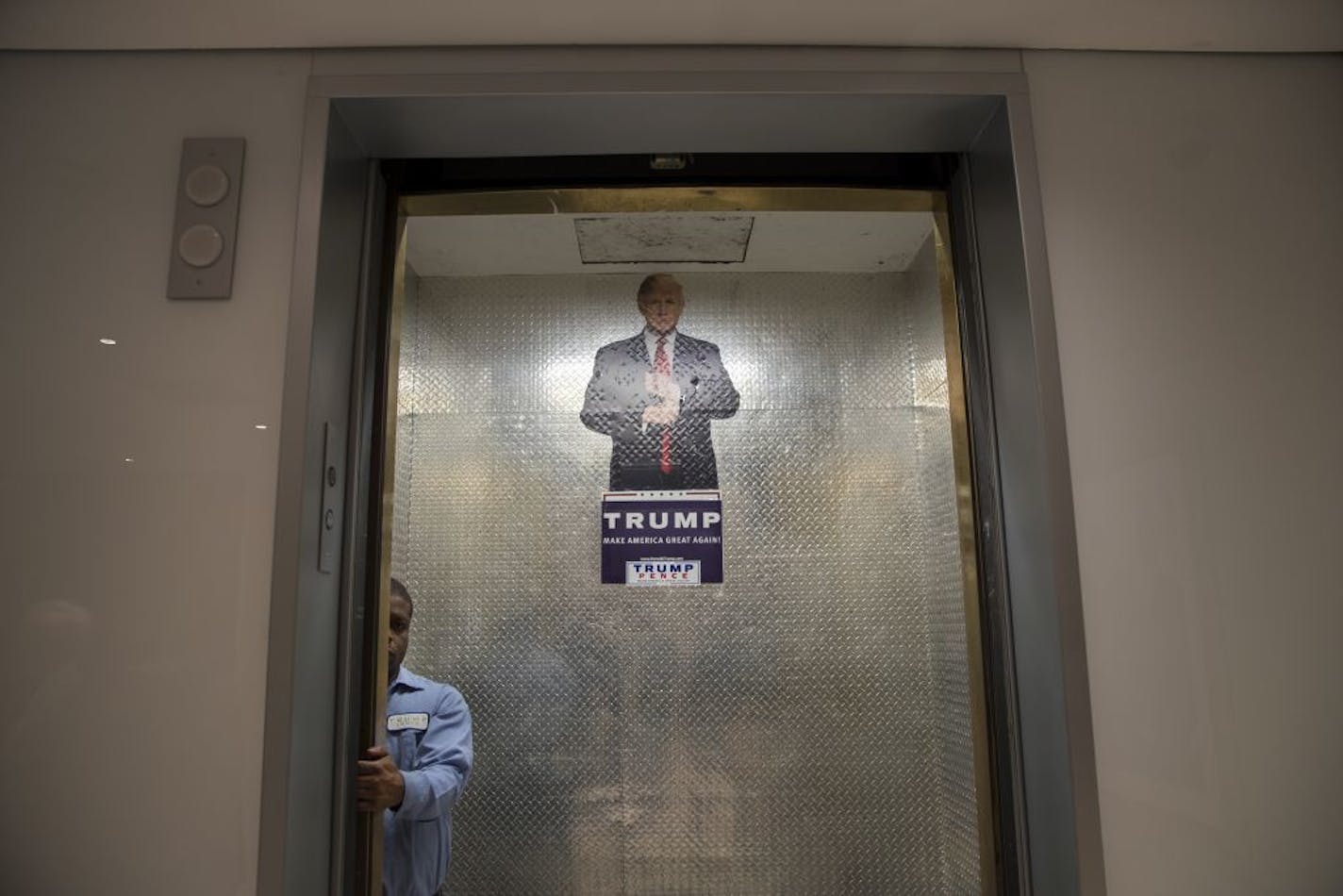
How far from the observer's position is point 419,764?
6.15 feet

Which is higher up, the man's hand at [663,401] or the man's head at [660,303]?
the man's head at [660,303]

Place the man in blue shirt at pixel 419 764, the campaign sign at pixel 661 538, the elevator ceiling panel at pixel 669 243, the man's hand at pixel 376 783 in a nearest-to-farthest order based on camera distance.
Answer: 1. the man's hand at pixel 376 783
2. the man in blue shirt at pixel 419 764
3. the campaign sign at pixel 661 538
4. the elevator ceiling panel at pixel 669 243

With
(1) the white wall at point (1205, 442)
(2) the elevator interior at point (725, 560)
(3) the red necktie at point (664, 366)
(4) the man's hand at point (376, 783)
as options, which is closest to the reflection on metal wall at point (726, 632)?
(2) the elevator interior at point (725, 560)

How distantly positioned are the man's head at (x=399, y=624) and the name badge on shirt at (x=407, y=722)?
0.30ft

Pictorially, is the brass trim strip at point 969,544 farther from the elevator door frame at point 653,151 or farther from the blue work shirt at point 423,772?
the blue work shirt at point 423,772

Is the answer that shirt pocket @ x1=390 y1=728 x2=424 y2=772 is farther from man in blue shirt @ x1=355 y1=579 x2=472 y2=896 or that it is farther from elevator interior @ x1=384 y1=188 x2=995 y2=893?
elevator interior @ x1=384 y1=188 x2=995 y2=893

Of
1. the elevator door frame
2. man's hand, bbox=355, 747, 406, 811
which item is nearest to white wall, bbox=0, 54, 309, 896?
the elevator door frame

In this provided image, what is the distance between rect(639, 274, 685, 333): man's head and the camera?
206cm

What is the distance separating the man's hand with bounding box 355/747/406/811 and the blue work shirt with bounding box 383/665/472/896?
6 cm

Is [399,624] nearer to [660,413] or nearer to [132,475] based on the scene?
[132,475]

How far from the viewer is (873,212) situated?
2012mm

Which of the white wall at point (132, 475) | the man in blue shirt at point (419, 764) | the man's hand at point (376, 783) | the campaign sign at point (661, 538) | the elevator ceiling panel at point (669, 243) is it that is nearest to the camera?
the white wall at point (132, 475)

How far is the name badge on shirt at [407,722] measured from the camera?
1862mm

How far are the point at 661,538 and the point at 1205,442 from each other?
116 centimetres
